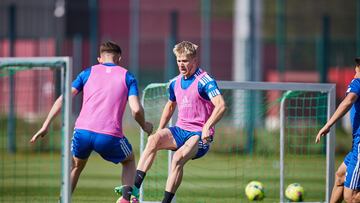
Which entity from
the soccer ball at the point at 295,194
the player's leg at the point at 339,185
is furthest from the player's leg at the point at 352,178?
the soccer ball at the point at 295,194

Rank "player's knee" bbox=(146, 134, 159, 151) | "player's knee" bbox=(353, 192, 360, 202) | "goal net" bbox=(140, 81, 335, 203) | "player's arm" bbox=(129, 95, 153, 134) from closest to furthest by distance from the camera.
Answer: "player's arm" bbox=(129, 95, 153, 134) < "player's knee" bbox=(353, 192, 360, 202) < "player's knee" bbox=(146, 134, 159, 151) < "goal net" bbox=(140, 81, 335, 203)

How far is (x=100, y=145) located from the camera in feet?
32.8

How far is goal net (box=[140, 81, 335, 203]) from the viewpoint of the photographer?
12195 millimetres

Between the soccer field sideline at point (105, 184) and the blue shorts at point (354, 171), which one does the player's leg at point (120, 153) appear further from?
the blue shorts at point (354, 171)

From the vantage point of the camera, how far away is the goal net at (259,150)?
12.2m

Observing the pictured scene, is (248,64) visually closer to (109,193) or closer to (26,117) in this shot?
(26,117)

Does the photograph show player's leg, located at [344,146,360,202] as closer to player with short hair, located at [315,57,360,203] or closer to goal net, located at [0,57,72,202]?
player with short hair, located at [315,57,360,203]

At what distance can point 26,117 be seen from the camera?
76.2 feet

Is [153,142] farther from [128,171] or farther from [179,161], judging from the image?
[128,171]

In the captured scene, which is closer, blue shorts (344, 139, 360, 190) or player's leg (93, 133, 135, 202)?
player's leg (93, 133, 135, 202)

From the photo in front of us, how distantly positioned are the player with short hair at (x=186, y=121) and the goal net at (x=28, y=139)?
2.92 m

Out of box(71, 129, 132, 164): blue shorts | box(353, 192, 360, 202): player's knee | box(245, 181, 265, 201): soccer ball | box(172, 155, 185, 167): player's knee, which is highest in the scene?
box(71, 129, 132, 164): blue shorts

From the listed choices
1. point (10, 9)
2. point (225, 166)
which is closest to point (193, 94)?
point (225, 166)

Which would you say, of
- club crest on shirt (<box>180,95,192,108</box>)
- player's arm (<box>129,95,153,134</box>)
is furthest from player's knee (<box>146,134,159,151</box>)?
club crest on shirt (<box>180,95,192,108</box>)
